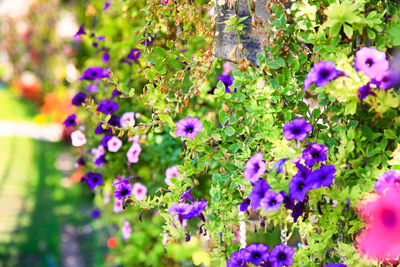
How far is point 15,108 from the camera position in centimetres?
983

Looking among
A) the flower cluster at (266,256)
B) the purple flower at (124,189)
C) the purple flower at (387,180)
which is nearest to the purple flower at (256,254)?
the flower cluster at (266,256)

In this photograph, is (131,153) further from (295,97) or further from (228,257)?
(295,97)

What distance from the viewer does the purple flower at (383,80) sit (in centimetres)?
122

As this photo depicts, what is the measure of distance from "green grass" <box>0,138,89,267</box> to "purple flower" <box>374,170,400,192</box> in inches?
130

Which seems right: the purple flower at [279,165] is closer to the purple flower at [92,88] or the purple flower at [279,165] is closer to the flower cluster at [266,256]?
the flower cluster at [266,256]

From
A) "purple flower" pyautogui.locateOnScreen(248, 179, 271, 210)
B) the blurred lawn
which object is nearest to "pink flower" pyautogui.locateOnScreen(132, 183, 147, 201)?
"purple flower" pyautogui.locateOnScreen(248, 179, 271, 210)

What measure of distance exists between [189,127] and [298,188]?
46cm

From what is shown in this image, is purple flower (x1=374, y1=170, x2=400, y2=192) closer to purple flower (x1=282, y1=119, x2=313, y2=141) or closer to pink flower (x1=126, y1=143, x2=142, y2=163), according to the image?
purple flower (x1=282, y1=119, x2=313, y2=141)

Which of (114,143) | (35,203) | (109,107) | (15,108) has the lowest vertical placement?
(114,143)

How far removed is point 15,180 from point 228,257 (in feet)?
15.9

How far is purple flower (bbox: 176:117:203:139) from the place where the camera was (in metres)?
1.54

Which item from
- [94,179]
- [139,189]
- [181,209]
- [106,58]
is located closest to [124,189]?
[181,209]

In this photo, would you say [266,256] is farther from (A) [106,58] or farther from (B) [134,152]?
(A) [106,58]

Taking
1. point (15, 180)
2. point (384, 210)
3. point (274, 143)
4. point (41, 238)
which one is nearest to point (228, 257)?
point (274, 143)
